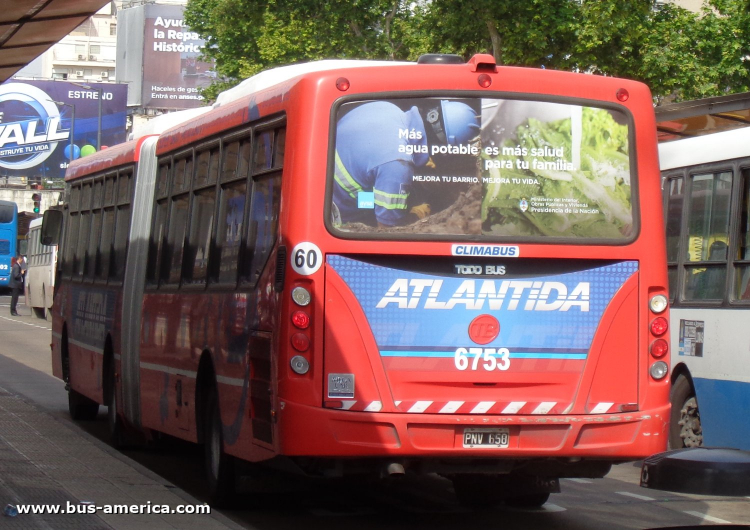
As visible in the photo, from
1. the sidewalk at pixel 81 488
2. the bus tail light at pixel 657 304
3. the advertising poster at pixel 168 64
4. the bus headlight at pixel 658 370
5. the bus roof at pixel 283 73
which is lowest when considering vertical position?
the sidewalk at pixel 81 488

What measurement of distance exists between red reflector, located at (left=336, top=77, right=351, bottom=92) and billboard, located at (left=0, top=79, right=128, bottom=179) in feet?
279

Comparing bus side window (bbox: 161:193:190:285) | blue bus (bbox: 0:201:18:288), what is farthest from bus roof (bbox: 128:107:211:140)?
blue bus (bbox: 0:201:18:288)

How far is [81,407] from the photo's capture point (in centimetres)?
1582

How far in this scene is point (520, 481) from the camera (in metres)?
9.94

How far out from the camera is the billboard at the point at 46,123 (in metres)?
91.4

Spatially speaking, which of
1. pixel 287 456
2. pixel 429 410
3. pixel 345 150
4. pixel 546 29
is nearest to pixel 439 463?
pixel 429 410

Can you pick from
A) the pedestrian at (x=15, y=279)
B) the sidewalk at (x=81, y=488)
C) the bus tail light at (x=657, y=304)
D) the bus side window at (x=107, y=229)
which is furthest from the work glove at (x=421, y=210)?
the pedestrian at (x=15, y=279)

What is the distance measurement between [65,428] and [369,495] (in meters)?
3.63

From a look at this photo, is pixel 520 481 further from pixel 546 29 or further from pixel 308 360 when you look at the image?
pixel 546 29

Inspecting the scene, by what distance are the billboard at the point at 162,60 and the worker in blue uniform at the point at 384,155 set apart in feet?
302

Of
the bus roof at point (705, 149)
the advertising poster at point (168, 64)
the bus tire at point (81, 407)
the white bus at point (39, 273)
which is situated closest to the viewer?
the bus roof at point (705, 149)

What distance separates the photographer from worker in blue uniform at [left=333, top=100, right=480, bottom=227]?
26.2 feet

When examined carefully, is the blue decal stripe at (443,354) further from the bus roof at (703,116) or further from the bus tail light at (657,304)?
the bus roof at (703,116)

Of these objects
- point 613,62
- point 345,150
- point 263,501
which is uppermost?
point 613,62
